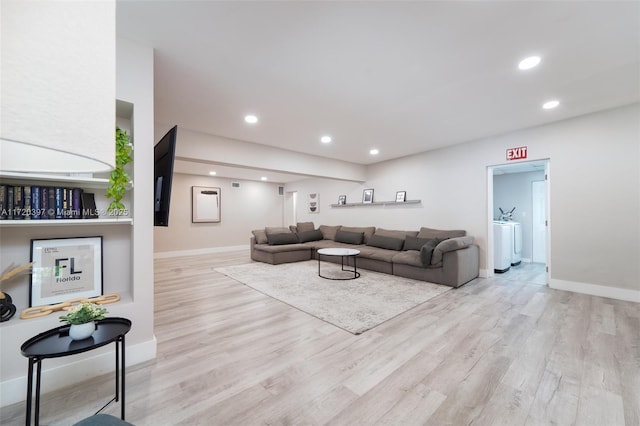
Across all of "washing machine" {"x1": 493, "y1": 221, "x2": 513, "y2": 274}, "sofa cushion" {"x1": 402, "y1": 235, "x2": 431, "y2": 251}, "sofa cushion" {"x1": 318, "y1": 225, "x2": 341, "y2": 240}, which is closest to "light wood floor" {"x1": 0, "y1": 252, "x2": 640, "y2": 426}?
"washing machine" {"x1": 493, "y1": 221, "x2": 513, "y2": 274}

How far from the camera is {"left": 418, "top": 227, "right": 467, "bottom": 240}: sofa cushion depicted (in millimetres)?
4820

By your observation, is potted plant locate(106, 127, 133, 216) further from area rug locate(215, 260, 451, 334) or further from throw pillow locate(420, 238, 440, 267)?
throw pillow locate(420, 238, 440, 267)

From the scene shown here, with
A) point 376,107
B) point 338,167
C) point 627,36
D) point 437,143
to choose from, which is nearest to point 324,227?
point 338,167

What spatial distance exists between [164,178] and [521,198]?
7.41 m

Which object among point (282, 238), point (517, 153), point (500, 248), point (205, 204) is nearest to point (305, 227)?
point (282, 238)

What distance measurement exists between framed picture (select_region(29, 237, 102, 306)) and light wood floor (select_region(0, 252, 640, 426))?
655 millimetres

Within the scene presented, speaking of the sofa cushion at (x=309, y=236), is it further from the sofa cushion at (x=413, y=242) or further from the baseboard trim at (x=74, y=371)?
the baseboard trim at (x=74, y=371)

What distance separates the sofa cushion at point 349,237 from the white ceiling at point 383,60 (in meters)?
3.15

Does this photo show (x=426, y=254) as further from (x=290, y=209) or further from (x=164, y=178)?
(x=290, y=209)

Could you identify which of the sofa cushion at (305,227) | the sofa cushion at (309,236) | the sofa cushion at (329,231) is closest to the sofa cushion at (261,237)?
the sofa cushion at (309,236)

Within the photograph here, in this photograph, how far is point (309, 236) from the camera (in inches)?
277

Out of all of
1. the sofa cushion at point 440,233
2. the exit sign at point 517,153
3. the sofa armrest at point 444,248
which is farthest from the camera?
the sofa cushion at point 440,233

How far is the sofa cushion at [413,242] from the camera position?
507 centimetres

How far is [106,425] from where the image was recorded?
0.96m
